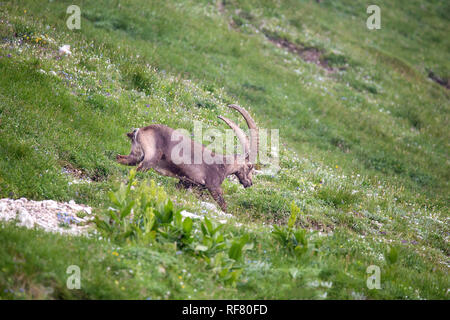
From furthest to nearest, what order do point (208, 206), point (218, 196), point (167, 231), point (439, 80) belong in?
point (439, 80), point (218, 196), point (208, 206), point (167, 231)

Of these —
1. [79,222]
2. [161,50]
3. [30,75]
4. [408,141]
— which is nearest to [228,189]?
[79,222]

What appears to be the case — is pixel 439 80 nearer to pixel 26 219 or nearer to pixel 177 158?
pixel 177 158

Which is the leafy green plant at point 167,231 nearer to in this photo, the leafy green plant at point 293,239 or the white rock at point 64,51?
the leafy green plant at point 293,239

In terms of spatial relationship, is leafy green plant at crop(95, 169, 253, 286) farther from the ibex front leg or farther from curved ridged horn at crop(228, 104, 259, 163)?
curved ridged horn at crop(228, 104, 259, 163)

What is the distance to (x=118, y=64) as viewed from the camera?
51.6 feet

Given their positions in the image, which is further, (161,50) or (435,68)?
(435,68)

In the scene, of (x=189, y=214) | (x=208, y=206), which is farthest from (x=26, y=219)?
(x=208, y=206)

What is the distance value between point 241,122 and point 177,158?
6.72 meters

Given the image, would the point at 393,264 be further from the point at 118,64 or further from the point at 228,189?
the point at 118,64

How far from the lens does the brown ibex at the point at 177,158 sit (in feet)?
31.4

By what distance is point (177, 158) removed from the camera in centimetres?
962

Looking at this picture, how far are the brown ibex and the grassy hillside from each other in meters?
0.55

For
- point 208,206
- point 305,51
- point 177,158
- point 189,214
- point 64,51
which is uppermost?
point 305,51
